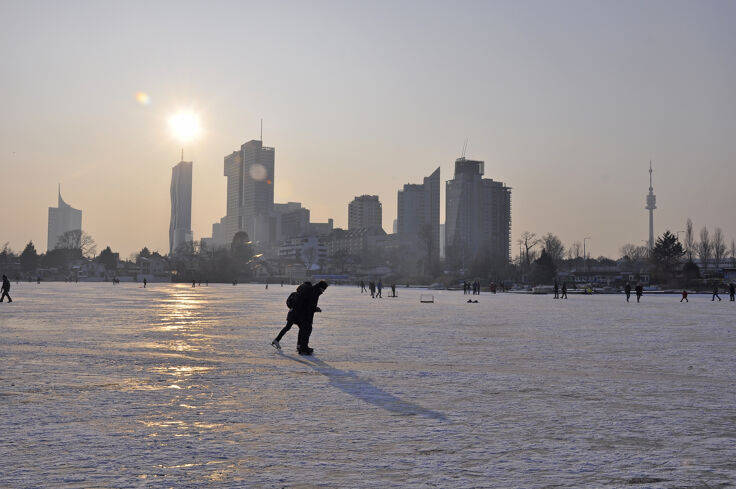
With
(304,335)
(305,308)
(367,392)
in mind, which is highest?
(305,308)

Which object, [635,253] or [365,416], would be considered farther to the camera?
[635,253]

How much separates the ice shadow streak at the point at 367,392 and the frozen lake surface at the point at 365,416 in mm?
33

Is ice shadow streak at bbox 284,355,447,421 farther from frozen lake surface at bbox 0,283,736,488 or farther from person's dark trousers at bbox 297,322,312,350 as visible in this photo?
person's dark trousers at bbox 297,322,312,350

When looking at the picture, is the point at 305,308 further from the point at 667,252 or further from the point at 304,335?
the point at 667,252

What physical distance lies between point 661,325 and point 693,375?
12770 millimetres

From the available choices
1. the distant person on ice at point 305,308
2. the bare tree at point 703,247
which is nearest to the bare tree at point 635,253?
the bare tree at point 703,247

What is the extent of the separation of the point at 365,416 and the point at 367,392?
59.0 inches

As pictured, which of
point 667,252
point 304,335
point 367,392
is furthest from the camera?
point 667,252

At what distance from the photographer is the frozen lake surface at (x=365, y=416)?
15.7ft

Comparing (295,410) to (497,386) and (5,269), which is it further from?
(5,269)

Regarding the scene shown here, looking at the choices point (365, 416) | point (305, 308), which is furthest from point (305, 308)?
point (365, 416)

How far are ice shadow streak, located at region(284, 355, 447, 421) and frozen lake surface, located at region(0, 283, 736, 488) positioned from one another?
33 mm

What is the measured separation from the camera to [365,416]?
689 centimetres

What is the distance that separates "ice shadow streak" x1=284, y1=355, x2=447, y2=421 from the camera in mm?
7051
